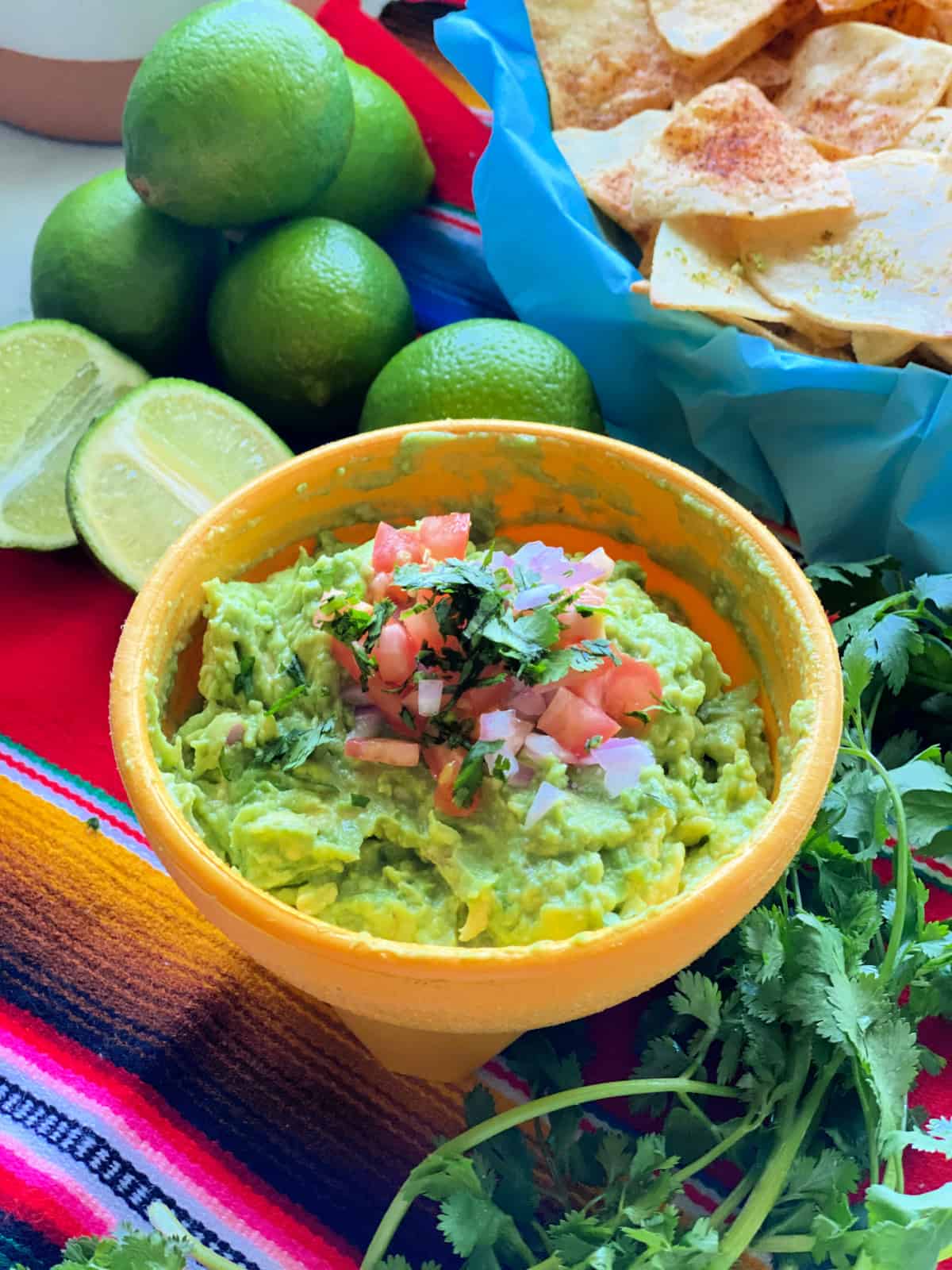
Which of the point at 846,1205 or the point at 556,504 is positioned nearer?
the point at 846,1205

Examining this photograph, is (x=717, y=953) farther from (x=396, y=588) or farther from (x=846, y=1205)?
(x=396, y=588)

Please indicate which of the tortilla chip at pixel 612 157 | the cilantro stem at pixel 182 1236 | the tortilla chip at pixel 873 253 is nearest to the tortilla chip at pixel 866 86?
the tortilla chip at pixel 873 253

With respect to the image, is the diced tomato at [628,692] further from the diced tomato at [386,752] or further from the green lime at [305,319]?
the green lime at [305,319]

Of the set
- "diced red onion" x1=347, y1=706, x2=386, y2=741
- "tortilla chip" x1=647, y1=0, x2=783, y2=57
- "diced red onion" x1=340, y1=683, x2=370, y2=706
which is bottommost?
"tortilla chip" x1=647, y1=0, x2=783, y2=57

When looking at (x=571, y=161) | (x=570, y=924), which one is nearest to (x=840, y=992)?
(x=570, y=924)

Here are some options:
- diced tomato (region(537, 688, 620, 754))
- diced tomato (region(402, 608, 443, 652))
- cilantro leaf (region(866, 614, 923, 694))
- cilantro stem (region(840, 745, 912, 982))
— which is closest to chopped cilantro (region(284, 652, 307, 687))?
diced tomato (region(402, 608, 443, 652))

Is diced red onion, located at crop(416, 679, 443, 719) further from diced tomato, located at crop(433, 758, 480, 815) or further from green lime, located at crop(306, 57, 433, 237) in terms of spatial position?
green lime, located at crop(306, 57, 433, 237)
